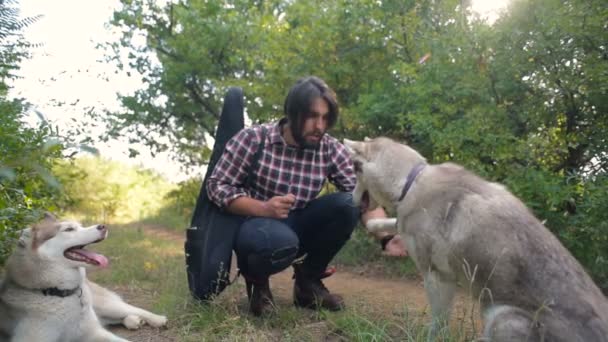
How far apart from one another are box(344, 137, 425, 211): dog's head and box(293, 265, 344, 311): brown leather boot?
765mm

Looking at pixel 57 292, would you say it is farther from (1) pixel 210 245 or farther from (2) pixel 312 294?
(2) pixel 312 294

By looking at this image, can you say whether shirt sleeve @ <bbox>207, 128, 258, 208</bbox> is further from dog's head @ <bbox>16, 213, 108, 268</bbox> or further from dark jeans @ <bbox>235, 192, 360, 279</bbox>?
dog's head @ <bbox>16, 213, 108, 268</bbox>

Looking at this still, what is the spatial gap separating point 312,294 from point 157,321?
42.0 inches

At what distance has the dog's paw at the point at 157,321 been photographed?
325 cm

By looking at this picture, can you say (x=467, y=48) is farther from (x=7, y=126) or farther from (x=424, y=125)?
(x=7, y=126)

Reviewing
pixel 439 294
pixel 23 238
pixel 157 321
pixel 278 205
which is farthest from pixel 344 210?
pixel 23 238

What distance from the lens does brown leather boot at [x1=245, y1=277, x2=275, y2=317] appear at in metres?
3.26

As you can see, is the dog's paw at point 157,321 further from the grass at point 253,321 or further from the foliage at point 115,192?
the foliage at point 115,192

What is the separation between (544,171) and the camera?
4.04 meters

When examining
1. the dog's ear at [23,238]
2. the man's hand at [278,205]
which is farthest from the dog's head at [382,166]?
the dog's ear at [23,238]

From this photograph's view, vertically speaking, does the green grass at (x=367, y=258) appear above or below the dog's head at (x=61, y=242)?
below

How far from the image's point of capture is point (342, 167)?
349 centimetres

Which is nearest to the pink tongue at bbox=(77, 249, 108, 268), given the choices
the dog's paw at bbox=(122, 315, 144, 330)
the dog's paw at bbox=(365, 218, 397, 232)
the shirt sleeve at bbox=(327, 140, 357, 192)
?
the dog's paw at bbox=(122, 315, 144, 330)

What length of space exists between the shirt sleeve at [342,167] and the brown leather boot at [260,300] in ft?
2.86
